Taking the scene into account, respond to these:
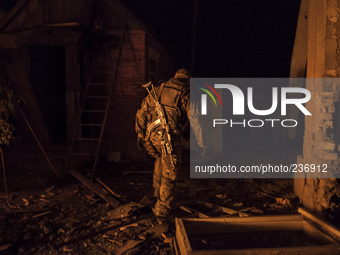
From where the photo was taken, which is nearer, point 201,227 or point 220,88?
point 201,227

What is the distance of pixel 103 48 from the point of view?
850cm

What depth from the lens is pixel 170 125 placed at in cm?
467

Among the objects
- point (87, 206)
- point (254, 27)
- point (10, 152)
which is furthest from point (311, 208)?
point (254, 27)

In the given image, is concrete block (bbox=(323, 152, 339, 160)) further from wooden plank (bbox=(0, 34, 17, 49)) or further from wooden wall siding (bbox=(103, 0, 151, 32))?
wooden plank (bbox=(0, 34, 17, 49))

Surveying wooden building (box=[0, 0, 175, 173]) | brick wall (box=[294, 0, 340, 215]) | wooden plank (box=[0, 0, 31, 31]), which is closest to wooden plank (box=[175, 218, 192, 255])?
brick wall (box=[294, 0, 340, 215])

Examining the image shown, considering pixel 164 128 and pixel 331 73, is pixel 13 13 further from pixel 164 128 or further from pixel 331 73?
pixel 331 73

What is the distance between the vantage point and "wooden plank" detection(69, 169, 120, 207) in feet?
17.5

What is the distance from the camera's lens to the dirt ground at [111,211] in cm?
387

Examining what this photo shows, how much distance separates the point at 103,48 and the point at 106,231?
5.80m

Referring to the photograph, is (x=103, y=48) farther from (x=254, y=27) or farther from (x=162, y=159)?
(x=254, y=27)

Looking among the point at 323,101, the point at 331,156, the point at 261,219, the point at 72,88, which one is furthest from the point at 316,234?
the point at 72,88

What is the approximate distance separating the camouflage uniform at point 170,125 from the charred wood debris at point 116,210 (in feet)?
1.36

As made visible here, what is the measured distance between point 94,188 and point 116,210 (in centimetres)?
116

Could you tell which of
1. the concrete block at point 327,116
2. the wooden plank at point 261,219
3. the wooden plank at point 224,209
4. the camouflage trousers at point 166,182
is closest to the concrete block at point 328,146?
the concrete block at point 327,116
